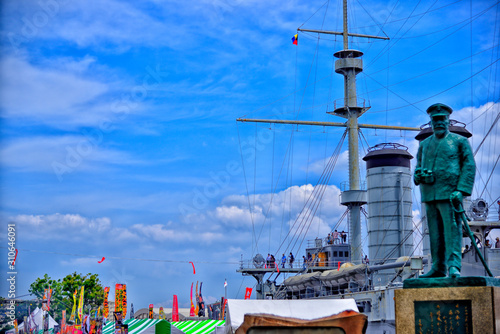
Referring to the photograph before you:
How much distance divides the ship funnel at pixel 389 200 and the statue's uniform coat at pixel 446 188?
3617 centimetres

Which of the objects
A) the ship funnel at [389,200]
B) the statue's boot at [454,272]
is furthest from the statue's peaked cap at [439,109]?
the ship funnel at [389,200]

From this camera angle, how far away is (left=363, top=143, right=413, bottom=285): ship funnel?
1858 inches

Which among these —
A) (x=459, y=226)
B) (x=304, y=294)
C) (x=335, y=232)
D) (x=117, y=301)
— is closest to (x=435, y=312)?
(x=459, y=226)

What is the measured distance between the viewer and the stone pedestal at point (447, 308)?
10.2m

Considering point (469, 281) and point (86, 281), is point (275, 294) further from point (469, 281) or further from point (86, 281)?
point (469, 281)

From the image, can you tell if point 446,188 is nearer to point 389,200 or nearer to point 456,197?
point 456,197

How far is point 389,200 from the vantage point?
156 ft

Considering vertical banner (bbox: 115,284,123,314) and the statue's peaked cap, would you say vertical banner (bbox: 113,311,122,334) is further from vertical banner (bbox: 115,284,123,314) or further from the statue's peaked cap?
the statue's peaked cap

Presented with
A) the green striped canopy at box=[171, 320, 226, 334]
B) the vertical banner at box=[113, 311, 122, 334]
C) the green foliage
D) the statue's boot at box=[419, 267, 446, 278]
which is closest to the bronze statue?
the statue's boot at box=[419, 267, 446, 278]

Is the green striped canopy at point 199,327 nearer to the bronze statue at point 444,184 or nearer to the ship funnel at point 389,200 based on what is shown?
the bronze statue at point 444,184

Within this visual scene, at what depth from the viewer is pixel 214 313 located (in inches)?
1768

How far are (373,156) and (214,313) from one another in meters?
16.8

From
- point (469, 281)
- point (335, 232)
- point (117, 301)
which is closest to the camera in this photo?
point (469, 281)

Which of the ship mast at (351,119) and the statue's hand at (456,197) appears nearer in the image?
the statue's hand at (456,197)
